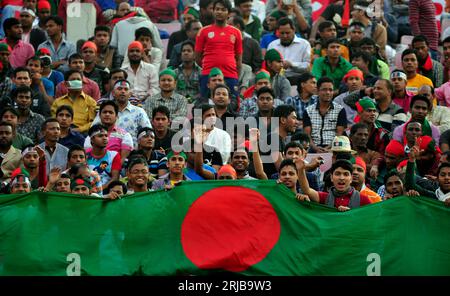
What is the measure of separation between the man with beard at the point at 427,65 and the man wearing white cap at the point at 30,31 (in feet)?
19.4

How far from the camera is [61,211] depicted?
15.2 m

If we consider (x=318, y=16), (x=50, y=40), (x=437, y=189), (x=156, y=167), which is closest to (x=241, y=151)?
(x=156, y=167)

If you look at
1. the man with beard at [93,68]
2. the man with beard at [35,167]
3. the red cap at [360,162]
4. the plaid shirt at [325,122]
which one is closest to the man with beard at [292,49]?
the plaid shirt at [325,122]

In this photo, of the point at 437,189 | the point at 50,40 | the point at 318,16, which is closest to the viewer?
the point at 437,189

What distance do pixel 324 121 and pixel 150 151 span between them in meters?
2.52

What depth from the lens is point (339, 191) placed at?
1603cm

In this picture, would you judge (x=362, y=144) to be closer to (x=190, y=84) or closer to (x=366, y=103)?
(x=366, y=103)

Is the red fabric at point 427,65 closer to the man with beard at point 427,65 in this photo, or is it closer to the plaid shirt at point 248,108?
the man with beard at point 427,65

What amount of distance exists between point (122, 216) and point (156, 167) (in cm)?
310

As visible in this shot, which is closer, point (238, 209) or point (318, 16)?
point (238, 209)

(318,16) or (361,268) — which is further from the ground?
(318,16)

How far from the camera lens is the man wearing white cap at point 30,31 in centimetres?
2331

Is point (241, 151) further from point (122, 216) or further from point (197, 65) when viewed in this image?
point (197, 65)

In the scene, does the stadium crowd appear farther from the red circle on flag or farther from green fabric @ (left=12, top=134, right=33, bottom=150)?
the red circle on flag
